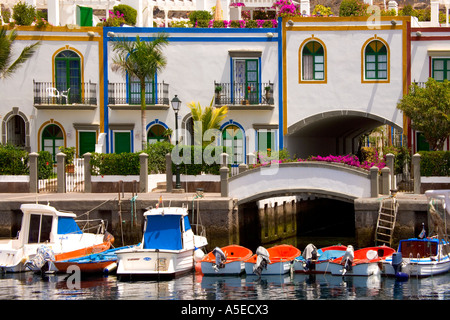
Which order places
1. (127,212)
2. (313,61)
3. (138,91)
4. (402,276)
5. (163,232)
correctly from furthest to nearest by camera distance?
(138,91), (313,61), (127,212), (163,232), (402,276)

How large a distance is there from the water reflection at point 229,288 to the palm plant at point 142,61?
556 inches

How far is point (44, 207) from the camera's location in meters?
32.9

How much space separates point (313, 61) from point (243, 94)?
399 centimetres

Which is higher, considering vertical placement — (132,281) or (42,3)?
(42,3)

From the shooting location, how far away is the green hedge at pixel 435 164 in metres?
37.8

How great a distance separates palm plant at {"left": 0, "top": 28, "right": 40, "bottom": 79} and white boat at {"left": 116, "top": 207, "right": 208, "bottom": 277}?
13.5 meters

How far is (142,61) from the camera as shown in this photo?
138 feet

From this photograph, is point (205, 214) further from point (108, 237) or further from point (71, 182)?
point (71, 182)

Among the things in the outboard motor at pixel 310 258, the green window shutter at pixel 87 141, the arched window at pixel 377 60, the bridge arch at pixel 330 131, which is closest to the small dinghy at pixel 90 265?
the outboard motor at pixel 310 258

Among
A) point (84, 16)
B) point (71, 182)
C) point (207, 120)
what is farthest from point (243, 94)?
point (84, 16)

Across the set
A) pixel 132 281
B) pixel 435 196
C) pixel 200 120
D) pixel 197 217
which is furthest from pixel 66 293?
pixel 200 120

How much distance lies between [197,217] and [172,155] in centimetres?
575

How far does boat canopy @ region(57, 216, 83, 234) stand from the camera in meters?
33.2

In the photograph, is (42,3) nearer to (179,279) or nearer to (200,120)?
(200,120)
